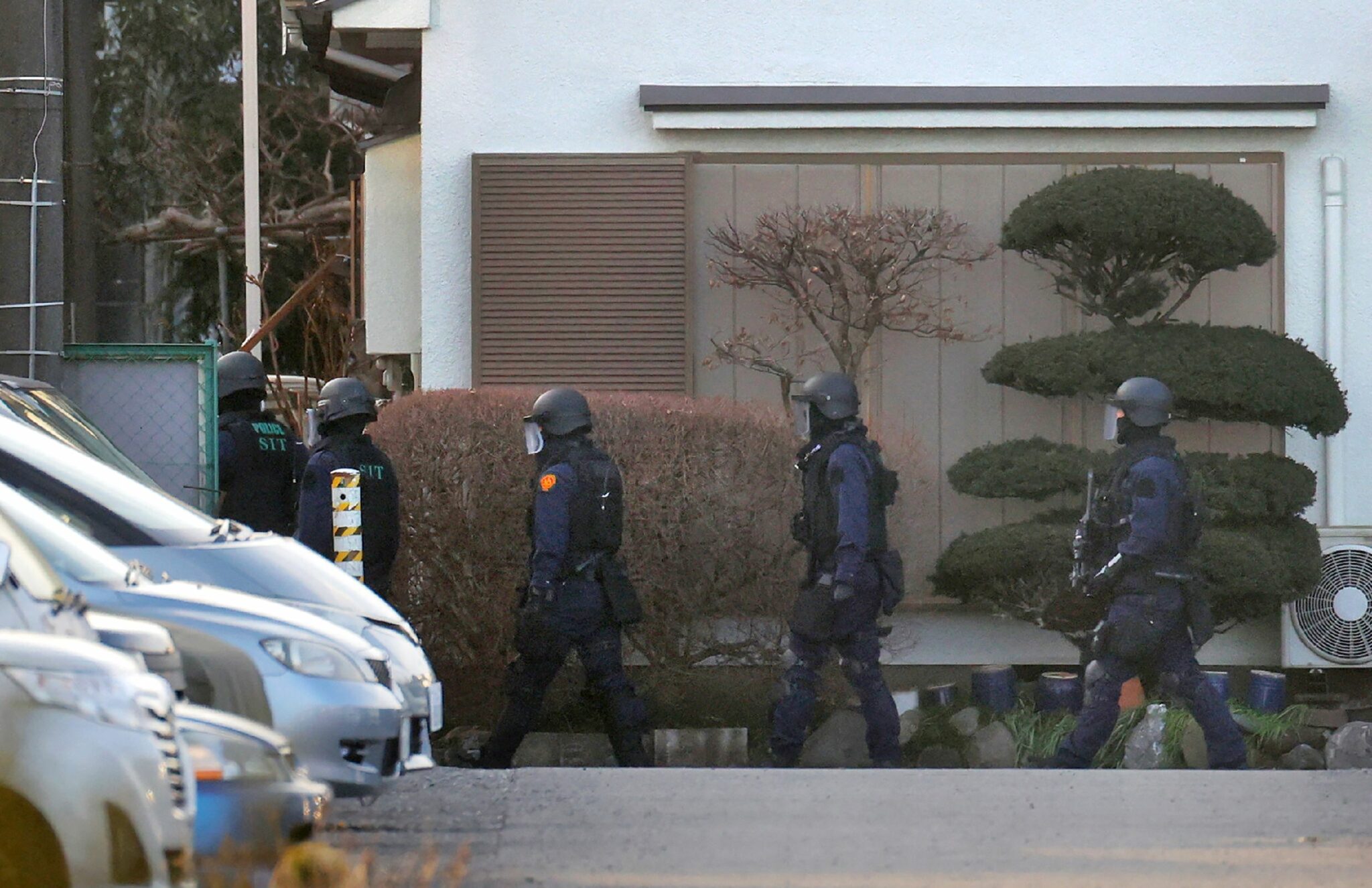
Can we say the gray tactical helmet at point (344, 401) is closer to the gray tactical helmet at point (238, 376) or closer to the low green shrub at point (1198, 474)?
the gray tactical helmet at point (238, 376)

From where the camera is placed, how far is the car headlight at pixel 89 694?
13.1 feet

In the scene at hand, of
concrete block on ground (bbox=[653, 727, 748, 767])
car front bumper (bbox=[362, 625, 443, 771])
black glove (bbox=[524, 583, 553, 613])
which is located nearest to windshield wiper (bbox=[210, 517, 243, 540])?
car front bumper (bbox=[362, 625, 443, 771])

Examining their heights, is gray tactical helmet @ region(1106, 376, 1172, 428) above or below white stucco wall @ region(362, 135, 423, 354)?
below

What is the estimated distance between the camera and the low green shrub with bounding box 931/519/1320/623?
1027 cm

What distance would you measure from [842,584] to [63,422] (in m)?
3.25

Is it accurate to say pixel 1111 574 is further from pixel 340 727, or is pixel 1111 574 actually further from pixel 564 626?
pixel 340 727

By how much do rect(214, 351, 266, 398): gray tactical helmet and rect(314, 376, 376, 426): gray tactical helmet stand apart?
1.99 ft

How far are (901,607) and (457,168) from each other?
3599mm

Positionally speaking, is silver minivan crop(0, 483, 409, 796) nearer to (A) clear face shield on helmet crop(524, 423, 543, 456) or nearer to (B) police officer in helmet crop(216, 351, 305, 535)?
(A) clear face shield on helmet crop(524, 423, 543, 456)

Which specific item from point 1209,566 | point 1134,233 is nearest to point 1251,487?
point 1209,566

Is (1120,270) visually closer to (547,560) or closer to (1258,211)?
(1258,211)

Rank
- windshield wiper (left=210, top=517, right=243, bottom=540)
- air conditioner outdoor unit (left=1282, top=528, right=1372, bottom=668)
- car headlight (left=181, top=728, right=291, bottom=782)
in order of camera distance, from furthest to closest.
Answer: air conditioner outdoor unit (left=1282, top=528, right=1372, bottom=668) → windshield wiper (left=210, top=517, right=243, bottom=540) → car headlight (left=181, top=728, right=291, bottom=782)

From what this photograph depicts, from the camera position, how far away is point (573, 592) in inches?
339

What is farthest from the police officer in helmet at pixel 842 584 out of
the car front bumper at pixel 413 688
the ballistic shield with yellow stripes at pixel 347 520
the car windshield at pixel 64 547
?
the car windshield at pixel 64 547
